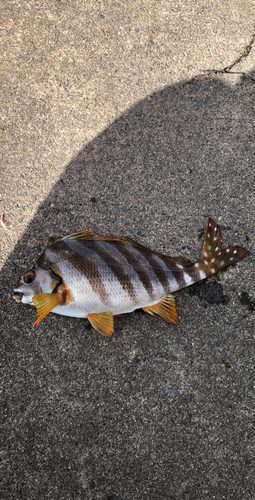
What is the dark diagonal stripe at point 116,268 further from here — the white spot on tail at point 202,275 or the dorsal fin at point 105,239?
the white spot on tail at point 202,275

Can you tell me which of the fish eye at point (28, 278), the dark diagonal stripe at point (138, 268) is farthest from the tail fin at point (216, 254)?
the fish eye at point (28, 278)

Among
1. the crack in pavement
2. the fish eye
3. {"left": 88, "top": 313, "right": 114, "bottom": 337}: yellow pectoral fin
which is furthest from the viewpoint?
the crack in pavement

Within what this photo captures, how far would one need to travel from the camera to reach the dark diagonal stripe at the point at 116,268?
96.5 inches

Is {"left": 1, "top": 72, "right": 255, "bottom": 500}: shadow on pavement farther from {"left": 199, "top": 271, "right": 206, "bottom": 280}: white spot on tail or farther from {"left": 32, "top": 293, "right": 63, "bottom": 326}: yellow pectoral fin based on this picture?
{"left": 32, "top": 293, "right": 63, "bottom": 326}: yellow pectoral fin

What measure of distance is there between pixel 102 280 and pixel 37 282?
0.50m

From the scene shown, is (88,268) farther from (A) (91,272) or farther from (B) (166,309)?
(B) (166,309)

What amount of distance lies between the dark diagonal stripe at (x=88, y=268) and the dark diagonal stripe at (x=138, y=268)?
280mm

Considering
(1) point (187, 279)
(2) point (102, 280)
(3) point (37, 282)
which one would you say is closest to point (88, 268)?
(2) point (102, 280)

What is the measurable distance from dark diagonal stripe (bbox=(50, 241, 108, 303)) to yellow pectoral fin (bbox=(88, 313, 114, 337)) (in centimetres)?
14

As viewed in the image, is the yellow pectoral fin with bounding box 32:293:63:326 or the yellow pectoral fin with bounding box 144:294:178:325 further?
the yellow pectoral fin with bounding box 144:294:178:325

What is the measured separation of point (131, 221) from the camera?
296 cm

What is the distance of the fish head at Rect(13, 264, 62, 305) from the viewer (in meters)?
2.35

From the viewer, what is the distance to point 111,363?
2.65 m

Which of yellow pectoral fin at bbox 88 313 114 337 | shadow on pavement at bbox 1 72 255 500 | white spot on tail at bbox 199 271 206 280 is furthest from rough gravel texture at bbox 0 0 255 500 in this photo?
yellow pectoral fin at bbox 88 313 114 337
